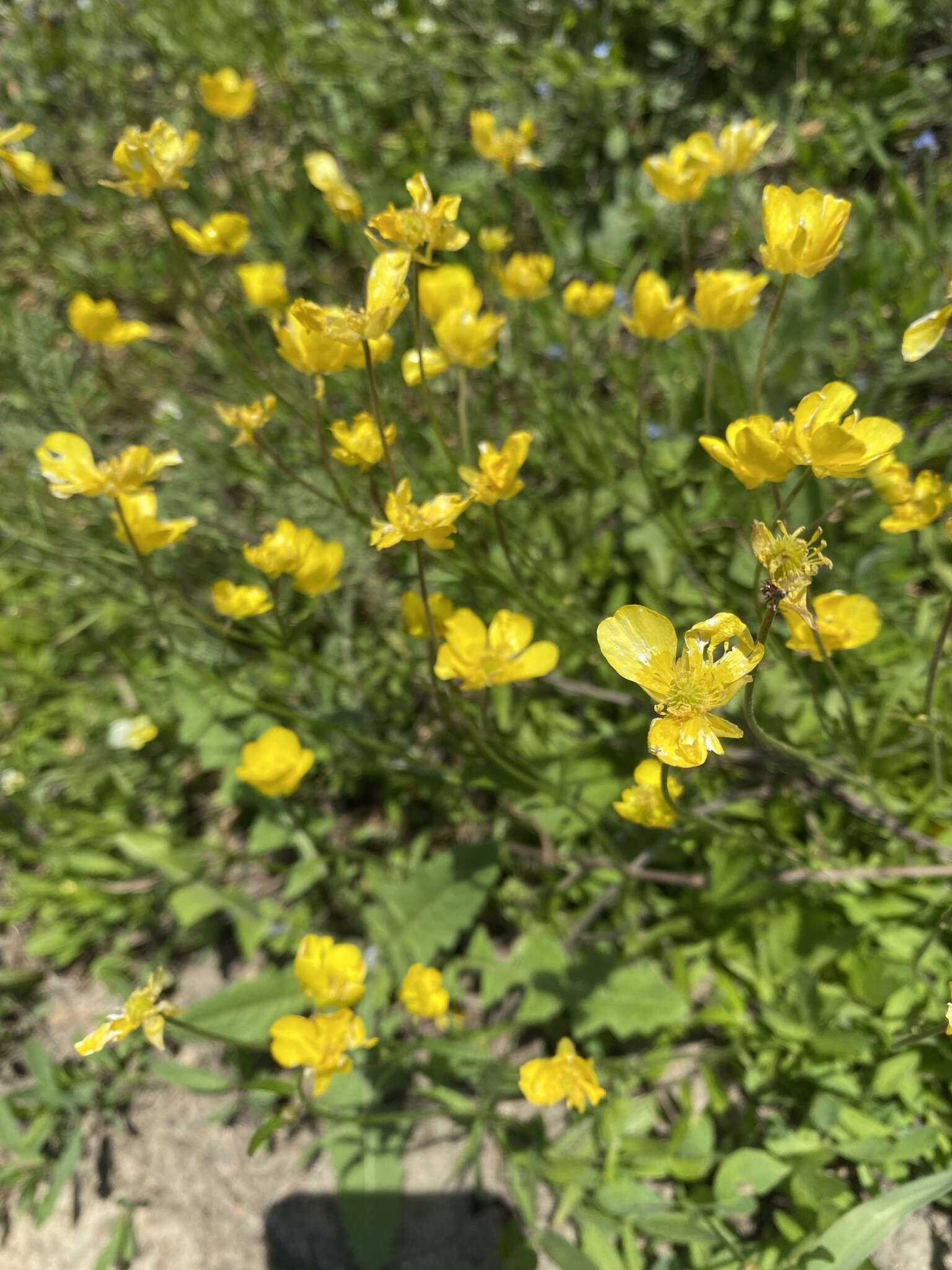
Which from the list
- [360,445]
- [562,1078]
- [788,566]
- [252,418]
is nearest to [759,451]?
[788,566]

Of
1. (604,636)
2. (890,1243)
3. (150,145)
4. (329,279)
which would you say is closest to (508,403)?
(329,279)

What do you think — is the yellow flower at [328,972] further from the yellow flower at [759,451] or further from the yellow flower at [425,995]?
the yellow flower at [759,451]

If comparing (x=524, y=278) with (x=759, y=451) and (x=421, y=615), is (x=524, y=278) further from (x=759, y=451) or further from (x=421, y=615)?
(x=759, y=451)

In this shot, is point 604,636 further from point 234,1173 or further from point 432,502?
point 234,1173

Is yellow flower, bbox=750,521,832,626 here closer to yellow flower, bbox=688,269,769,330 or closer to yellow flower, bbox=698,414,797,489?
yellow flower, bbox=698,414,797,489

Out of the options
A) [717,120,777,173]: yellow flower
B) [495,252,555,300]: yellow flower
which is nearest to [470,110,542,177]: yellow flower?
[495,252,555,300]: yellow flower

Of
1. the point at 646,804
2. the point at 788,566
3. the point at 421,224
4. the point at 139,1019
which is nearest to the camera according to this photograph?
the point at 788,566
